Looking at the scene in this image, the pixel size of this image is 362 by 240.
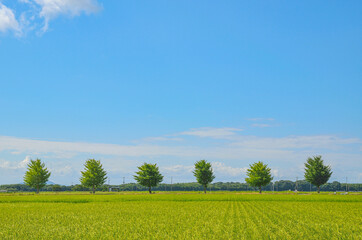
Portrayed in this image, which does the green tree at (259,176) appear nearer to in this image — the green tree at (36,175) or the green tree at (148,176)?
the green tree at (148,176)

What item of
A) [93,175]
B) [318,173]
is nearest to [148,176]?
[93,175]

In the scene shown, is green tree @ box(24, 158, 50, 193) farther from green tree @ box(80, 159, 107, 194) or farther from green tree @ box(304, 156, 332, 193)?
green tree @ box(304, 156, 332, 193)

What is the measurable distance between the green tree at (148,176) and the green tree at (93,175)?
34.4 feet

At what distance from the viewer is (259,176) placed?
94.1 m

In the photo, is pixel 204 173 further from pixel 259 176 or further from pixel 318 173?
pixel 318 173

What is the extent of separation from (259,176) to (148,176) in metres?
32.9

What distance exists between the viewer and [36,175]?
95625 millimetres

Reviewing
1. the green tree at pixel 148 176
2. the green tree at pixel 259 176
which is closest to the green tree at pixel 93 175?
the green tree at pixel 148 176

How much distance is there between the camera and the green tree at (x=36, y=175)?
9500 cm

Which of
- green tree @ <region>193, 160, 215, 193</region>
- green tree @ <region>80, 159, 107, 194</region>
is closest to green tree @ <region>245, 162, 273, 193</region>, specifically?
green tree @ <region>193, 160, 215, 193</region>

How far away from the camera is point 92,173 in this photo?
320ft

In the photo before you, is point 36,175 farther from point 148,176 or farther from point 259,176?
point 259,176

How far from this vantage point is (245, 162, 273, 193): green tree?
307 ft

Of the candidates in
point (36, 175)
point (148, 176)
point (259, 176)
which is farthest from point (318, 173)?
point (36, 175)
